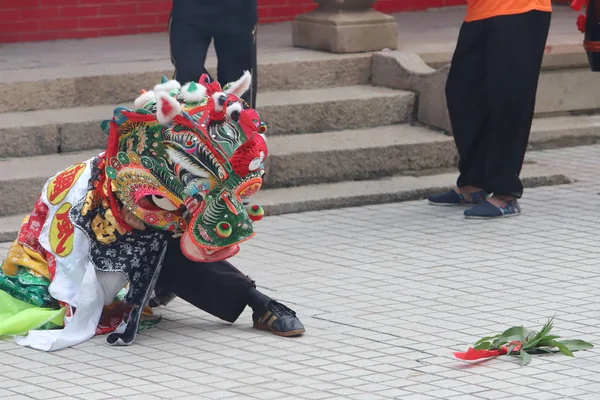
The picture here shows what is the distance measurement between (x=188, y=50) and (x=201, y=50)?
0.08 meters

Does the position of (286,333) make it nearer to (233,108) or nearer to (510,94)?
(233,108)

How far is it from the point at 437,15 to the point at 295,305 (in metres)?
6.33

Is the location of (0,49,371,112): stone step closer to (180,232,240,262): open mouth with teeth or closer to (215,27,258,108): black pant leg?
(215,27,258,108): black pant leg

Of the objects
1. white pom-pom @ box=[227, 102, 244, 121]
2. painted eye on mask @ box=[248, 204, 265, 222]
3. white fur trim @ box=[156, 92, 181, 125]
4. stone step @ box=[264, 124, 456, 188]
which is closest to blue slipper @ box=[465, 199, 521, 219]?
stone step @ box=[264, 124, 456, 188]

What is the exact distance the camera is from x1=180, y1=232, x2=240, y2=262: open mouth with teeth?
5148 mm

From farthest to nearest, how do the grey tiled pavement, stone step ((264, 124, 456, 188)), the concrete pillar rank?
the concrete pillar, stone step ((264, 124, 456, 188)), the grey tiled pavement

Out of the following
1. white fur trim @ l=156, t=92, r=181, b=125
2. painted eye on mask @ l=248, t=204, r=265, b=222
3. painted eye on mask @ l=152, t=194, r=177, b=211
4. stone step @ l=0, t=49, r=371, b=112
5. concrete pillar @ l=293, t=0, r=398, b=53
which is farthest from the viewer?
concrete pillar @ l=293, t=0, r=398, b=53

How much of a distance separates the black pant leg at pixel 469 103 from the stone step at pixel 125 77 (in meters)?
1.57

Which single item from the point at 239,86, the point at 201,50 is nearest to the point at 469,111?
the point at 201,50

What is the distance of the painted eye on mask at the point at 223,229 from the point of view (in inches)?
201

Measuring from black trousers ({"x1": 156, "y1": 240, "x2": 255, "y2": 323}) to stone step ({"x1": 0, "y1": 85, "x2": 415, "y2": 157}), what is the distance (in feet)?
8.55

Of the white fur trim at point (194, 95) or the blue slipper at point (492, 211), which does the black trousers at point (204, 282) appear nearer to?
the white fur trim at point (194, 95)

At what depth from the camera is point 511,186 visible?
750 centimetres

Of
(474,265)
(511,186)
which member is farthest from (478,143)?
(474,265)
